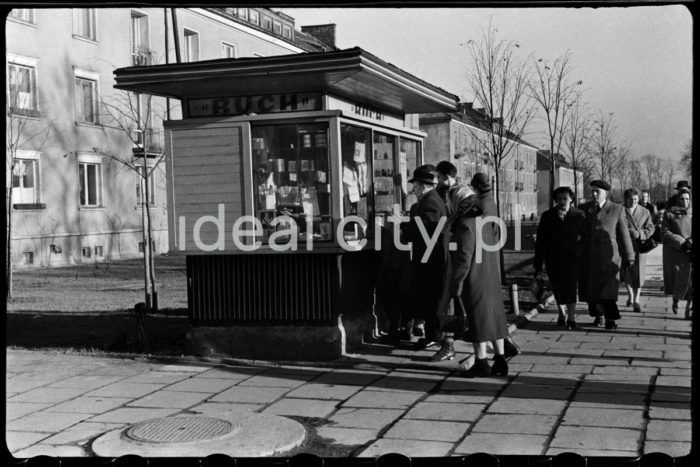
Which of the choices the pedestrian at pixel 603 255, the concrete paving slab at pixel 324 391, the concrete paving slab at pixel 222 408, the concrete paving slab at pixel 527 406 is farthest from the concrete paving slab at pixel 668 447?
the pedestrian at pixel 603 255

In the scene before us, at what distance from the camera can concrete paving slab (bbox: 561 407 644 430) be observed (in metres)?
5.39

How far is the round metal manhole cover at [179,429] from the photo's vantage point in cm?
521

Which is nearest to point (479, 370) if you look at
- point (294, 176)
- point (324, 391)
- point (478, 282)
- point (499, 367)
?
point (499, 367)

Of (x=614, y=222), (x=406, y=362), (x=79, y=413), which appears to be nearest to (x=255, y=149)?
(x=406, y=362)

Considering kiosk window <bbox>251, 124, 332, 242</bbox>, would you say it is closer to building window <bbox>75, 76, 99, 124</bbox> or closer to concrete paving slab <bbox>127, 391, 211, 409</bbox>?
concrete paving slab <bbox>127, 391, 211, 409</bbox>

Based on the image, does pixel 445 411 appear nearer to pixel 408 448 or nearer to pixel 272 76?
pixel 408 448

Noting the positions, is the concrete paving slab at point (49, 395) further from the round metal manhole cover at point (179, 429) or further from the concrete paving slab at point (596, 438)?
the concrete paving slab at point (596, 438)

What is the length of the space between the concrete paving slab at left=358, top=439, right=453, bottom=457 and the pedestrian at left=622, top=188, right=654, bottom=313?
284 inches

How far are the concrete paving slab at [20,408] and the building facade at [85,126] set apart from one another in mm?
8735

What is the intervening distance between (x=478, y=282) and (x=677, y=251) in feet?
15.3

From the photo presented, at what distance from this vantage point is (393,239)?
894cm

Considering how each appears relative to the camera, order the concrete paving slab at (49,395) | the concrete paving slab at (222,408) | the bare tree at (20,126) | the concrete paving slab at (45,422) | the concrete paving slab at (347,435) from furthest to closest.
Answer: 1. the bare tree at (20,126)
2. the concrete paving slab at (49,395)
3. the concrete paving slab at (222,408)
4. the concrete paving slab at (45,422)
5. the concrete paving slab at (347,435)

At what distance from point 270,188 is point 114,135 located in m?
14.5

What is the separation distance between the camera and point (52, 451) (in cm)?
502
